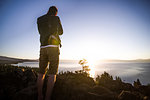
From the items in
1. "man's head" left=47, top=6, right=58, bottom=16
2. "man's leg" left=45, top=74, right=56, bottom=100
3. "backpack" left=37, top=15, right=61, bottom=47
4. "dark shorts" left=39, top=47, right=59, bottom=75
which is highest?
"man's head" left=47, top=6, right=58, bottom=16

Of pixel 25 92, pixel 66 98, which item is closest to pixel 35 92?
pixel 25 92

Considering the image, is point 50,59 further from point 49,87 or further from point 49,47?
point 49,87

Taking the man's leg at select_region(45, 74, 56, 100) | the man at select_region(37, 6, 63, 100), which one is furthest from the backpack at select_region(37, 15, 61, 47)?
the man's leg at select_region(45, 74, 56, 100)

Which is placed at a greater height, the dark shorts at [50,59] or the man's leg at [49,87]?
the dark shorts at [50,59]

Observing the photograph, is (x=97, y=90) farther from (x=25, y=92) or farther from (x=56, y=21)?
(x=56, y=21)

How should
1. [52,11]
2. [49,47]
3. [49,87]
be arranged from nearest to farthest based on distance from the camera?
[49,87]
[49,47]
[52,11]

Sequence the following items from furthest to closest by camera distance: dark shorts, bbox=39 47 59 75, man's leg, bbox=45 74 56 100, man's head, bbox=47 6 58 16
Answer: man's head, bbox=47 6 58 16, dark shorts, bbox=39 47 59 75, man's leg, bbox=45 74 56 100

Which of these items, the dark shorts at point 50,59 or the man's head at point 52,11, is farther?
the man's head at point 52,11

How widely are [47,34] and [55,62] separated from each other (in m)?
0.91

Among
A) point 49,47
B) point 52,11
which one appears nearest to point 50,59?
point 49,47

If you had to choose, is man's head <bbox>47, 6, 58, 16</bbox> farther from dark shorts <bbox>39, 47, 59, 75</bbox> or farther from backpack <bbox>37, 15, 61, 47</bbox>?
dark shorts <bbox>39, 47, 59, 75</bbox>

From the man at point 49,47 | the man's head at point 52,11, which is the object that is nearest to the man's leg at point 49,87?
the man at point 49,47

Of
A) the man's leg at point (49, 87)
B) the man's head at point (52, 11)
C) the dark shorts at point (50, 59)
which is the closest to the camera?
the man's leg at point (49, 87)

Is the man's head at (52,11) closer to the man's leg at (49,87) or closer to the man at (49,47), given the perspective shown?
the man at (49,47)
